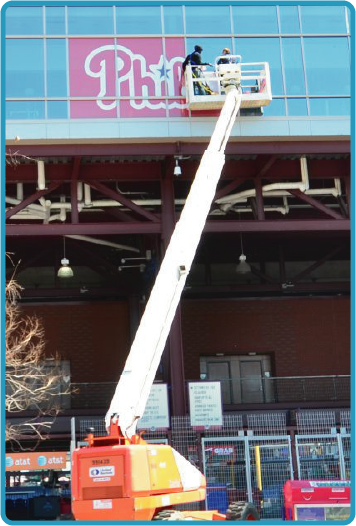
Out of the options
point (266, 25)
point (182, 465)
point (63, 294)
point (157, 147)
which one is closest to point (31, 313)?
point (63, 294)

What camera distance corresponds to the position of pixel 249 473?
22031 mm

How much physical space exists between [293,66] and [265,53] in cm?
101

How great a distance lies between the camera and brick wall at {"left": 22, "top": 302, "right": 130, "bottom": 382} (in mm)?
36406

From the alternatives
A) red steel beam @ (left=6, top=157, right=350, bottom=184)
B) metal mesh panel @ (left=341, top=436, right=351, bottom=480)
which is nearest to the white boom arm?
red steel beam @ (left=6, top=157, right=350, bottom=184)

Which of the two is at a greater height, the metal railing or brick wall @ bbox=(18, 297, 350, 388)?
brick wall @ bbox=(18, 297, 350, 388)

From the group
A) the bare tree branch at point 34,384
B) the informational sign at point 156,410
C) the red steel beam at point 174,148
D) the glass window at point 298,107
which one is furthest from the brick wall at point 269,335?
the glass window at point 298,107

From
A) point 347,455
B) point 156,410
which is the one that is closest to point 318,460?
point 347,455

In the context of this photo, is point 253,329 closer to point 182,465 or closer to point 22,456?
point 22,456

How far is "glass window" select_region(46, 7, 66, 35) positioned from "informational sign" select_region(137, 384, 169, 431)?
38.7ft

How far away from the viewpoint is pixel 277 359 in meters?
37.1

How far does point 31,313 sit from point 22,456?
47.5 feet

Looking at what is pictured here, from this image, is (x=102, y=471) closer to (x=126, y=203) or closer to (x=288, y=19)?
(x=126, y=203)

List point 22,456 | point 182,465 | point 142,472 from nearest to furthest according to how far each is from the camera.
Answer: point 142,472, point 182,465, point 22,456

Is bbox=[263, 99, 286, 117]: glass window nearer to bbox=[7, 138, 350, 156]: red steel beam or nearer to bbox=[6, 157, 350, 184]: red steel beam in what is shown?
bbox=[7, 138, 350, 156]: red steel beam
